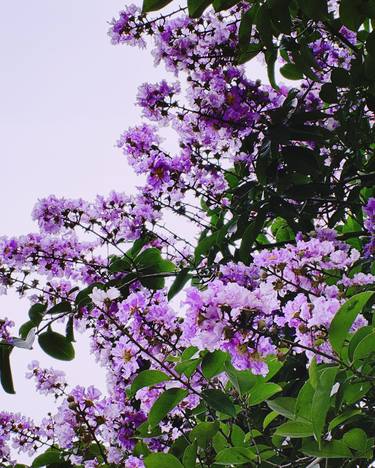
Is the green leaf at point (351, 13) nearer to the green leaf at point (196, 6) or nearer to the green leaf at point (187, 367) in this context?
the green leaf at point (196, 6)

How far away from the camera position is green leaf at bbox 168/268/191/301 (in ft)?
7.63

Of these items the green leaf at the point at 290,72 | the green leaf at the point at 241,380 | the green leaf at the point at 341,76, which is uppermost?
the green leaf at the point at 290,72

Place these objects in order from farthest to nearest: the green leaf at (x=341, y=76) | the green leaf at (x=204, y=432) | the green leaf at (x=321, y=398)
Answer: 1. the green leaf at (x=341, y=76)
2. the green leaf at (x=204, y=432)
3. the green leaf at (x=321, y=398)

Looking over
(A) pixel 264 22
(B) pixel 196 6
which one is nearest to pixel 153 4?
(B) pixel 196 6

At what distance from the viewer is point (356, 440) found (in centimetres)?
104

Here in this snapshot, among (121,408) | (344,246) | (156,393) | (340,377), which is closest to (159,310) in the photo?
(156,393)

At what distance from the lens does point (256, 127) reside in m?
2.32

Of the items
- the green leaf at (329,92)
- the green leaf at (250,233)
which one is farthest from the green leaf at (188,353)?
the green leaf at (329,92)

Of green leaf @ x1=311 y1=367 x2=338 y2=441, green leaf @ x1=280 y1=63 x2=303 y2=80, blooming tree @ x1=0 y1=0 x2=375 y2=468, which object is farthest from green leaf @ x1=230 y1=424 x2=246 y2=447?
green leaf @ x1=280 y1=63 x2=303 y2=80

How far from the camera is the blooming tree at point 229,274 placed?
117cm

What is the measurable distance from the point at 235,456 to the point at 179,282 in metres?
1.21

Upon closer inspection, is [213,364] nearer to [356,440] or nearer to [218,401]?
[218,401]

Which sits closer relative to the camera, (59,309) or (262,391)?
(262,391)

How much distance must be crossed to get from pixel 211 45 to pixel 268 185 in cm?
74
